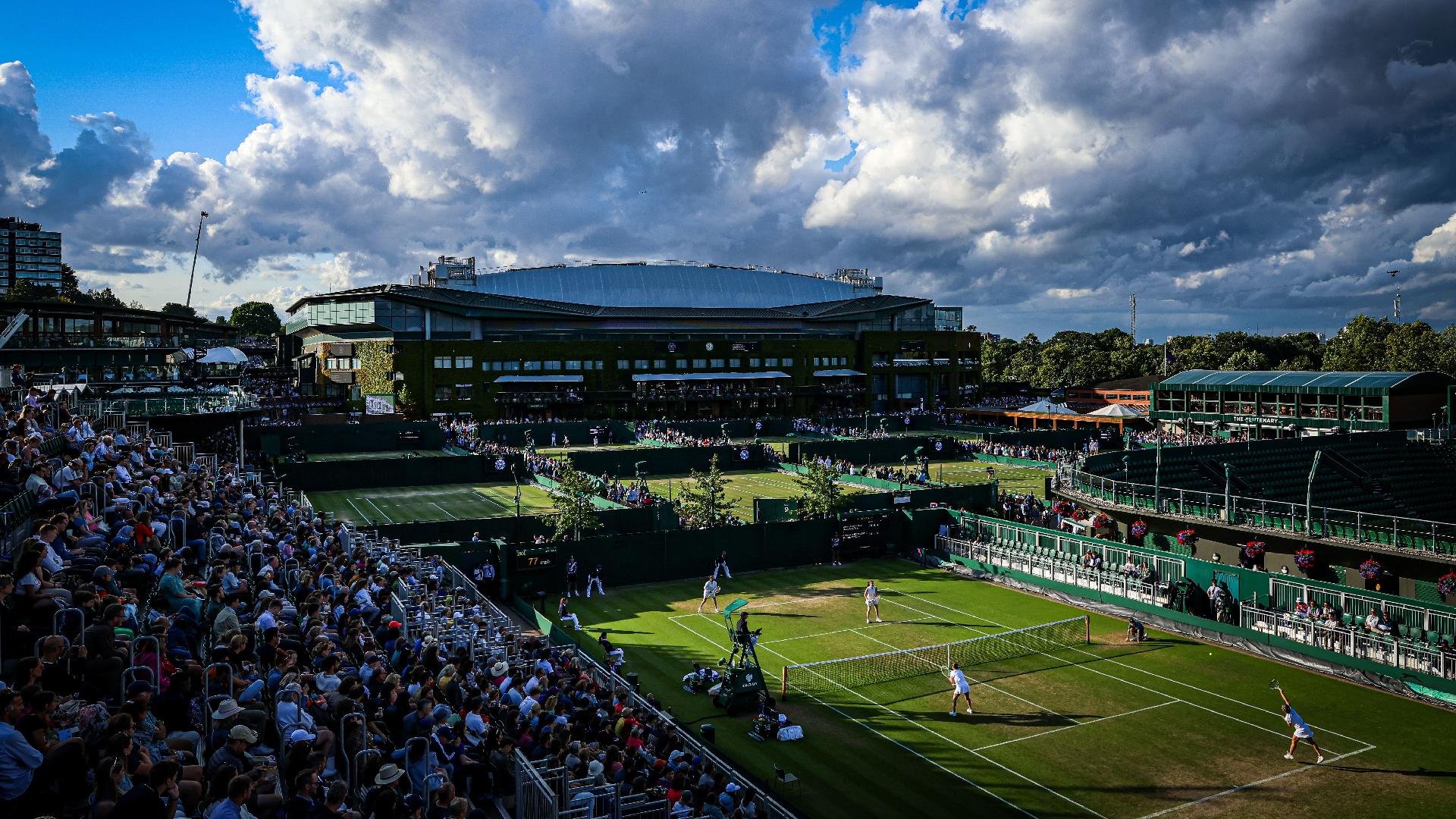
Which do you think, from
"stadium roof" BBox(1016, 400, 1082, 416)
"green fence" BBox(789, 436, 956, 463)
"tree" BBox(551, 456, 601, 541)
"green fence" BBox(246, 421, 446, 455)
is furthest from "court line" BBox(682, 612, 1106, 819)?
"stadium roof" BBox(1016, 400, 1082, 416)

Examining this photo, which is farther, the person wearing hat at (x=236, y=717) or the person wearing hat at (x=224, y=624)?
the person wearing hat at (x=224, y=624)

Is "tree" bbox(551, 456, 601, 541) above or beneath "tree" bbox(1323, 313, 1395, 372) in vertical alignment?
beneath

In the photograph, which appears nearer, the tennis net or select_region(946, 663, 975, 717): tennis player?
select_region(946, 663, 975, 717): tennis player

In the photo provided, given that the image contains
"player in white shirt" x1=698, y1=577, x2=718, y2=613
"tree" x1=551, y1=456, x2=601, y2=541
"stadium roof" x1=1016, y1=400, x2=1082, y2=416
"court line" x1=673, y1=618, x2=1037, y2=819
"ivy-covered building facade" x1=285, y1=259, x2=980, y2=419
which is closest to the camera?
"court line" x1=673, y1=618, x2=1037, y2=819

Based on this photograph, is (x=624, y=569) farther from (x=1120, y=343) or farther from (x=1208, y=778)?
(x=1120, y=343)

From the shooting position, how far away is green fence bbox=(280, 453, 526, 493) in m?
55.2

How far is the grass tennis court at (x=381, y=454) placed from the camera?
219 feet

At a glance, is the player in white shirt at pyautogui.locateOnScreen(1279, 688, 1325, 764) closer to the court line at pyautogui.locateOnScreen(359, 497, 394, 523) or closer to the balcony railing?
the balcony railing

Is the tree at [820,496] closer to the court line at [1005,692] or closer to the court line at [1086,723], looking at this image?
the court line at [1005,692]

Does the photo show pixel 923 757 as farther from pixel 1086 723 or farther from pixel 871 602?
pixel 871 602

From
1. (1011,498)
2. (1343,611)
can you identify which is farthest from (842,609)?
(1011,498)

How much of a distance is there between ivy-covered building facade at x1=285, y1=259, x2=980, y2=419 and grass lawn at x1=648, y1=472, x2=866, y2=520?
33.3m

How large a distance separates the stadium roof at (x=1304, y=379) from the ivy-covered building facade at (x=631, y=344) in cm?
5073

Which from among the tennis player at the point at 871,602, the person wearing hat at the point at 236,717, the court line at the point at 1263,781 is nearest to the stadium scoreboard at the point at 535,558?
the tennis player at the point at 871,602
